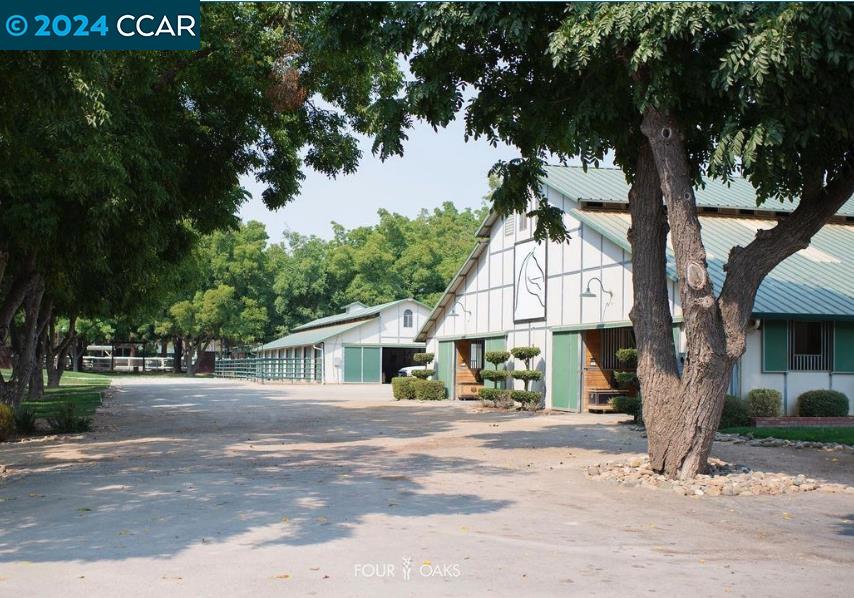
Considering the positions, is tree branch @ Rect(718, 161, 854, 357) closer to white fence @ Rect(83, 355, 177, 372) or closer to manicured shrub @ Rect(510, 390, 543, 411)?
manicured shrub @ Rect(510, 390, 543, 411)

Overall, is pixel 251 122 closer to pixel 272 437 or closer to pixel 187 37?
pixel 187 37

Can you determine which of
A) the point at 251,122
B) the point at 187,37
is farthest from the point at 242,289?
the point at 187,37

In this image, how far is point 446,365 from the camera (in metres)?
35.1

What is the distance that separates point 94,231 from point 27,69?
5.81m

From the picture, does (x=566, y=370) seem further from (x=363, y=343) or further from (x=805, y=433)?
(x=363, y=343)

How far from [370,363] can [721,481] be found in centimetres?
4412

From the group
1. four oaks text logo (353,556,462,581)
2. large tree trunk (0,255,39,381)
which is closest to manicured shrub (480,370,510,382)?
large tree trunk (0,255,39,381)

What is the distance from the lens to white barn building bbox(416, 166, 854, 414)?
69.2ft

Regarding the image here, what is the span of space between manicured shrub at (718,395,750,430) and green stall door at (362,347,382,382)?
120ft

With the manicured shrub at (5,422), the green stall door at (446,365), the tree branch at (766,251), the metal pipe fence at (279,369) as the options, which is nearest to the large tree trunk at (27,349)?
the manicured shrub at (5,422)

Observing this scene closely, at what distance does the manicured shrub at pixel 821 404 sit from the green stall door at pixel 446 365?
51.1 ft

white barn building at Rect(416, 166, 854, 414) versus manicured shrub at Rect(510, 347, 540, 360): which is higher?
white barn building at Rect(416, 166, 854, 414)

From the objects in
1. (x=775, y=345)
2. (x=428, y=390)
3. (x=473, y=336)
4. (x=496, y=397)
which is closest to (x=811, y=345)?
(x=775, y=345)

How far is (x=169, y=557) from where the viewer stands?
6883 mm
